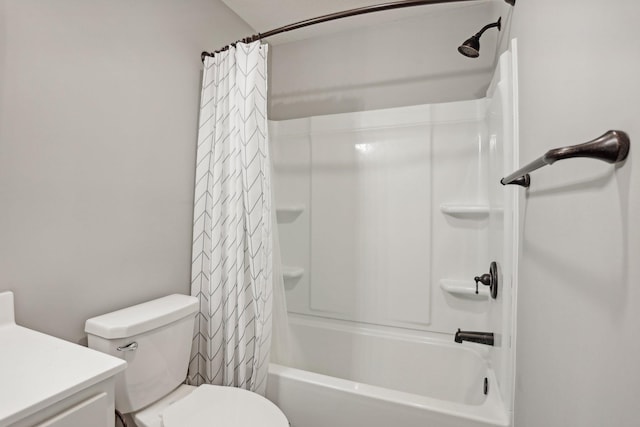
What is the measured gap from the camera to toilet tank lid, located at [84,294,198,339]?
1220 millimetres

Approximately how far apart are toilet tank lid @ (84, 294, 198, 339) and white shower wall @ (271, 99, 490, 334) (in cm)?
106

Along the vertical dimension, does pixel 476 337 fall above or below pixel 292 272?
below

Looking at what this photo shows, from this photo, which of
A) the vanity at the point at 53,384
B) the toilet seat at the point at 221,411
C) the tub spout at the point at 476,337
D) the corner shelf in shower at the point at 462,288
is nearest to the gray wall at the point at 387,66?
the corner shelf in shower at the point at 462,288

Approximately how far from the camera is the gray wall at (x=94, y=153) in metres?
1.11

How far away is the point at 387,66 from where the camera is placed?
2268mm

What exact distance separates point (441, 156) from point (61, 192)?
1.94m

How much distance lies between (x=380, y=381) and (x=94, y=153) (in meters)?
1.98

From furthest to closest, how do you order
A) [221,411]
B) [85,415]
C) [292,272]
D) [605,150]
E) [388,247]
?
[292,272]
[388,247]
[221,411]
[85,415]
[605,150]

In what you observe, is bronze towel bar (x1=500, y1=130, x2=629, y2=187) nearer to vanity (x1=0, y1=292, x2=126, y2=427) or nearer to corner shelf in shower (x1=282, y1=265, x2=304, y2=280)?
vanity (x1=0, y1=292, x2=126, y2=427)

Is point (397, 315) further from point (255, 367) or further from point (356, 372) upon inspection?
point (255, 367)

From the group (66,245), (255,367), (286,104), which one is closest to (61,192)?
(66,245)

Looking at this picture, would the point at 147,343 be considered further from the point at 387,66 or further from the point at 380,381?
the point at 387,66

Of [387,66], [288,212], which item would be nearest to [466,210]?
[387,66]

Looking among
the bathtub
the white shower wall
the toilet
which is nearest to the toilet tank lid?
the toilet
